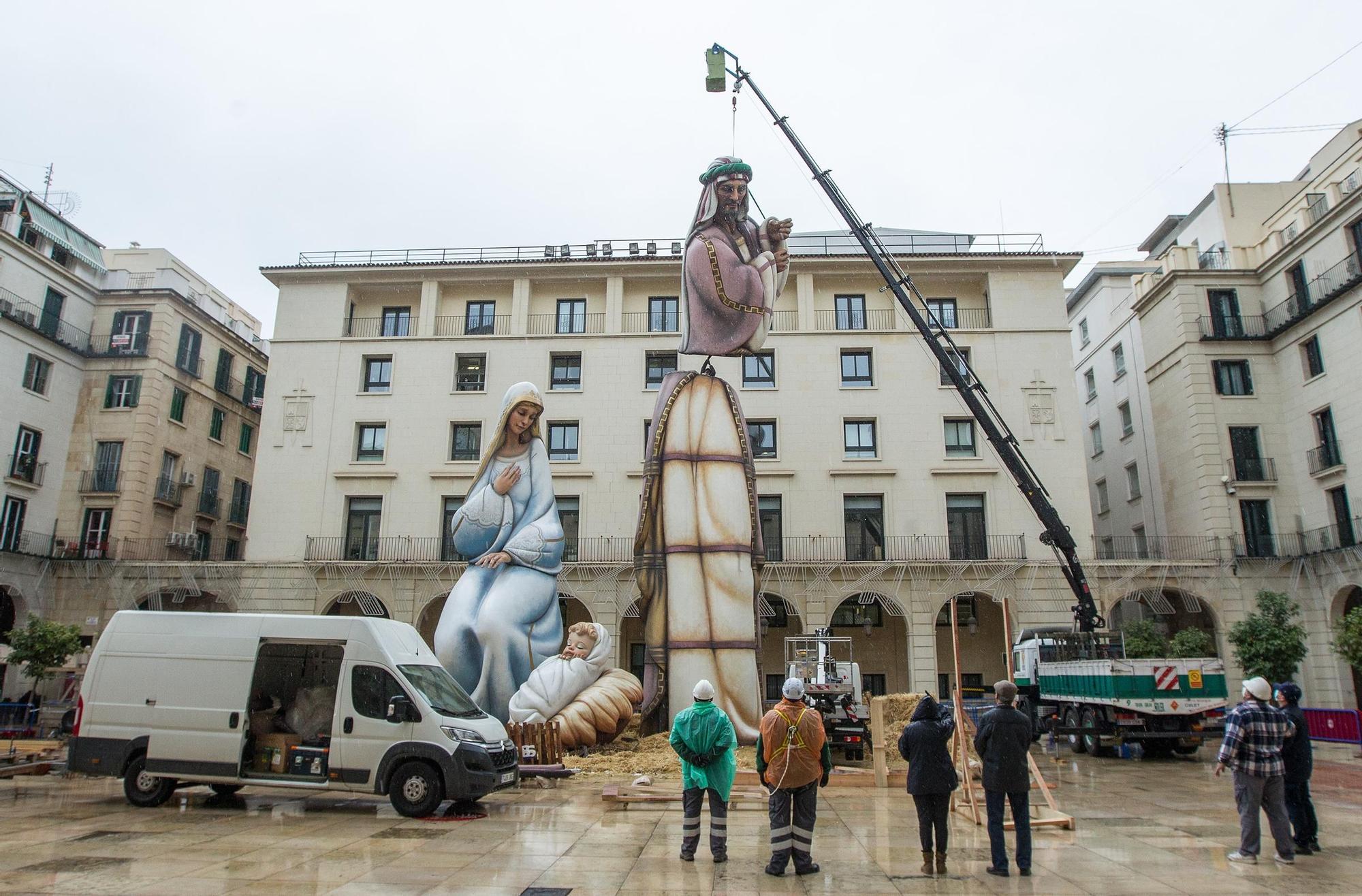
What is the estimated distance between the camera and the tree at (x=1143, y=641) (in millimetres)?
27500

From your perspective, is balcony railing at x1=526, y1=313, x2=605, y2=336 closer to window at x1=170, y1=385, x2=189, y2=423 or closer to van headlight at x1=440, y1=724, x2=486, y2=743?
window at x1=170, y1=385, x2=189, y2=423

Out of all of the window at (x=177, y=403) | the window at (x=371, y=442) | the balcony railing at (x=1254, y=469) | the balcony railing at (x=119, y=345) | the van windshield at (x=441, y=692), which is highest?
the balcony railing at (x=119, y=345)

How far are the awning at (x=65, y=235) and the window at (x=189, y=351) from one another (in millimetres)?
3850

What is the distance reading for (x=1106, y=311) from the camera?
41.2m

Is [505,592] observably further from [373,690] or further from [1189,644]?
[1189,644]

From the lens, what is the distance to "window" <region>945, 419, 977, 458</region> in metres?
32.5

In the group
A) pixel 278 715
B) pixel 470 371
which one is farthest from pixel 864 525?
pixel 278 715

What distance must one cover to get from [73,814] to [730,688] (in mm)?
9155

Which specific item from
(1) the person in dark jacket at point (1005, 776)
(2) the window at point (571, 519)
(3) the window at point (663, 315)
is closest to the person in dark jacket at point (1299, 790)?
(1) the person in dark jacket at point (1005, 776)

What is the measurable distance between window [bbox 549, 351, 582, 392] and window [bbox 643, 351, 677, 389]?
8.11ft

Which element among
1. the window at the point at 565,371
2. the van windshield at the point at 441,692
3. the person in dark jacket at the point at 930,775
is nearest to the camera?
the person in dark jacket at the point at 930,775

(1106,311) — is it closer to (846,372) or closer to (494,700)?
(846,372)

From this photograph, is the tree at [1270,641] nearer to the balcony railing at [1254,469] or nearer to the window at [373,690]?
the balcony railing at [1254,469]

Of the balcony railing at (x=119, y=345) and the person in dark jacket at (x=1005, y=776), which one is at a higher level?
the balcony railing at (x=119, y=345)
